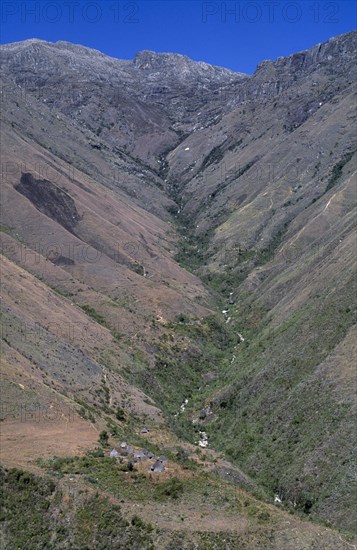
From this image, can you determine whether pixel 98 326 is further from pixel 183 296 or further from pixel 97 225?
pixel 97 225

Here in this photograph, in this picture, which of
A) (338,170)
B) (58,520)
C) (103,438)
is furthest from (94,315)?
(338,170)

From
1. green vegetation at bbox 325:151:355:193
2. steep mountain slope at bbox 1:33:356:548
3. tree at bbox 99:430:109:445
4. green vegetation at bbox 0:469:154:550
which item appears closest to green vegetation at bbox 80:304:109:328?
steep mountain slope at bbox 1:33:356:548

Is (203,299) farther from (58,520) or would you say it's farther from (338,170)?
(58,520)

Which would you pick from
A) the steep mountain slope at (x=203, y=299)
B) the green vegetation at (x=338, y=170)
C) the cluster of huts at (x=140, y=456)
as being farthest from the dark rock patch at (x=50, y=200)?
the cluster of huts at (x=140, y=456)

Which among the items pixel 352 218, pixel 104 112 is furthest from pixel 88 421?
pixel 104 112

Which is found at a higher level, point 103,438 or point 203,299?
point 203,299

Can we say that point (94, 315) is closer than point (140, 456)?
No
